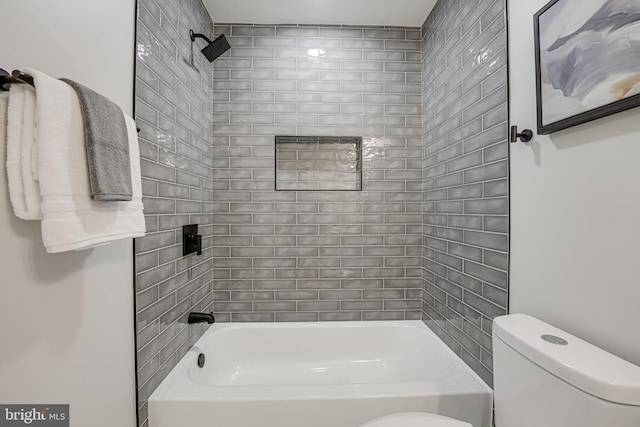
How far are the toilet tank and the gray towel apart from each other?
1.34 metres

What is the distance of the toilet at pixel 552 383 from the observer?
662 mm

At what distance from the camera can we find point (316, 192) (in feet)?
7.23

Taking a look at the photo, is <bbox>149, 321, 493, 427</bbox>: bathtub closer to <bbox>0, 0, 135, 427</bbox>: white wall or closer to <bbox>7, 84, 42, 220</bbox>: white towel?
<bbox>0, 0, 135, 427</bbox>: white wall

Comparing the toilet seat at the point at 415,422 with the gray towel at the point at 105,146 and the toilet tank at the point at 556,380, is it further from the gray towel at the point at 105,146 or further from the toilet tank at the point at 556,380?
the gray towel at the point at 105,146

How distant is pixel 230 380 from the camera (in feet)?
6.53

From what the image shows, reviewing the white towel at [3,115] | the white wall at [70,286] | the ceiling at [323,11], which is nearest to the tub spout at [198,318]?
the white wall at [70,286]

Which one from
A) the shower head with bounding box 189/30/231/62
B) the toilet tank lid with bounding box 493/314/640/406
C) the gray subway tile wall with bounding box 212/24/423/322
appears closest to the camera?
the toilet tank lid with bounding box 493/314/640/406

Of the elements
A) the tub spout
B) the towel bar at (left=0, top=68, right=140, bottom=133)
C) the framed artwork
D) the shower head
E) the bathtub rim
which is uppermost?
the shower head

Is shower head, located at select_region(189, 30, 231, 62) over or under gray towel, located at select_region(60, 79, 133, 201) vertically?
over

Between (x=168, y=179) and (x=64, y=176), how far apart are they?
77 centimetres

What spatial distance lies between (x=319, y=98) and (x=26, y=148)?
1.82m

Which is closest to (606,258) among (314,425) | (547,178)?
(547,178)

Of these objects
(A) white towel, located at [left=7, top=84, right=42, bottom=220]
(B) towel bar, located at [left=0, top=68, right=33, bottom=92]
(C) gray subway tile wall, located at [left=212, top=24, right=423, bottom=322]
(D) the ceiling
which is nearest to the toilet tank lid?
(C) gray subway tile wall, located at [left=212, top=24, right=423, bottom=322]

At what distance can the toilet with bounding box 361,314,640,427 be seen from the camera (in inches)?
26.1
